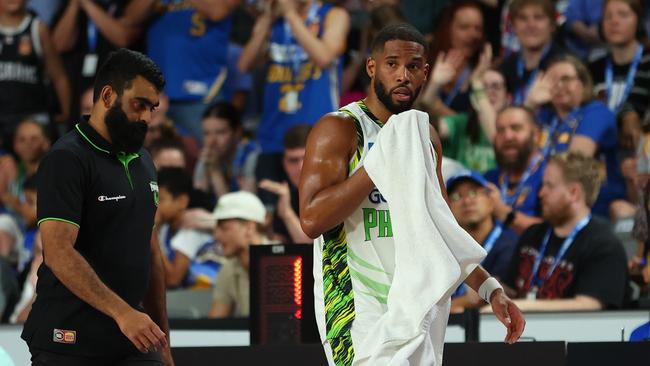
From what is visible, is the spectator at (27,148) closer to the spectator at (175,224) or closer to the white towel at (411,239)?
the spectator at (175,224)

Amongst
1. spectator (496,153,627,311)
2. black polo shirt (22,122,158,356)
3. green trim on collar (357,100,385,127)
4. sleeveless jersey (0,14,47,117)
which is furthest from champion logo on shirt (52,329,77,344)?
sleeveless jersey (0,14,47,117)

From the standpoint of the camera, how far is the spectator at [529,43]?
9.72m

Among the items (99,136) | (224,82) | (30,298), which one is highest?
(224,82)

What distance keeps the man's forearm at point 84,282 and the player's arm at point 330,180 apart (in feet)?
2.39

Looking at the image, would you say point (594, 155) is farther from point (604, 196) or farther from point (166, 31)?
point (166, 31)

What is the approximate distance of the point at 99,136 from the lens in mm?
4418

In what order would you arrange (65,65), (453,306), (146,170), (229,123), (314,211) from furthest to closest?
(65,65), (229,123), (453,306), (146,170), (314,211)

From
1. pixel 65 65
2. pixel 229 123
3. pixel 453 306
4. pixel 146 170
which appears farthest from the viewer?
pixel 65 65

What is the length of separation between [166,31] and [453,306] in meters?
4.36

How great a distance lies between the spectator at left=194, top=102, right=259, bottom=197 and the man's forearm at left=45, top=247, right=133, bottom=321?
609 centimetres

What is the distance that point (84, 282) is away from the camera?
4145 mm

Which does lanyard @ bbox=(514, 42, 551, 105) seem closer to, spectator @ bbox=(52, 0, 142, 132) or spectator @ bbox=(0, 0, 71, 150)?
spectator @ bbox=(52, 0, 142, 132)

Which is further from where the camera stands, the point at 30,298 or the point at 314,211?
the point at 30,298

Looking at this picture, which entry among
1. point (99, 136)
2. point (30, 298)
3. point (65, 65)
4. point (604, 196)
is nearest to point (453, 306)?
point (604, 196)
